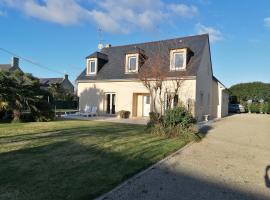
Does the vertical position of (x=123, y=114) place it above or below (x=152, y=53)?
below

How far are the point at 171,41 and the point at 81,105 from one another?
1089cm

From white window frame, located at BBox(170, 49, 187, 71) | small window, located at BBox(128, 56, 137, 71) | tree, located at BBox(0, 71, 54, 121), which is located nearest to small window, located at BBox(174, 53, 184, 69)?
white window frame, located at BBox(170, 49, 187, 71)

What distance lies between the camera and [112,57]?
2672 centimetres

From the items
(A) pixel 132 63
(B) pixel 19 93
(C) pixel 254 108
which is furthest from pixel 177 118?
(C) pixel 254 108

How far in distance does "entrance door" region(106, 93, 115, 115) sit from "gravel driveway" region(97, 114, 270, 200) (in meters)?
15.3

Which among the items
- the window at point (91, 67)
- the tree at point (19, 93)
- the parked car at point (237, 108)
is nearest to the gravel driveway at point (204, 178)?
the tree at point (19, 93)

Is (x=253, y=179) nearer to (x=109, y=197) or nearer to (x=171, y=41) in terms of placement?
(x=109, y=197)

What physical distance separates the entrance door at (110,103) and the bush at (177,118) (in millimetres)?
12528

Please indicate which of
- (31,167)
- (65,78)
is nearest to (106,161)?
(31,167)

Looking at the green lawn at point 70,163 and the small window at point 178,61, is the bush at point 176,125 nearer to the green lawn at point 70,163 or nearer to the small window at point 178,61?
the green lawn at point 70,163

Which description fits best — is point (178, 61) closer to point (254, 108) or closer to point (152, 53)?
point (152, 53)

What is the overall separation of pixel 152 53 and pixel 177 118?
11.8 m

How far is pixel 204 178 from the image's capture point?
250 inches

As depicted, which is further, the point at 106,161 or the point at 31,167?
the point at 106,161
